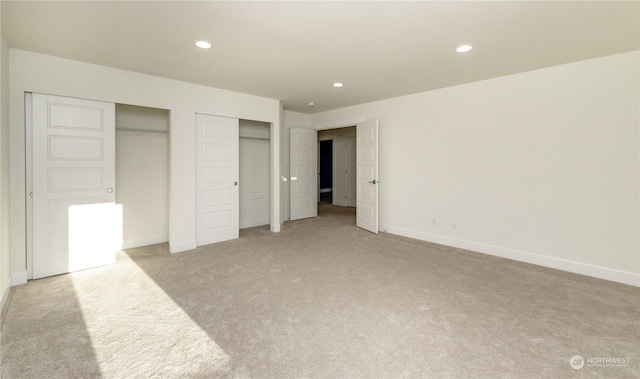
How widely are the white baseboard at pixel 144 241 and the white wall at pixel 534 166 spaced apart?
4.24m

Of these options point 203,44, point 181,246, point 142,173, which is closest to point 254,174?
point 142,173

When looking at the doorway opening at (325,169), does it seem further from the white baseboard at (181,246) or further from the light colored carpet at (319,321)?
the light colored carpet at (319,321)

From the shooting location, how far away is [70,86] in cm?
352

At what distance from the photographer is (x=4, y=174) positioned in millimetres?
2941

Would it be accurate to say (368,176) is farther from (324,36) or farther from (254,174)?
(324,36)

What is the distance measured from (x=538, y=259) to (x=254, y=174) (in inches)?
198

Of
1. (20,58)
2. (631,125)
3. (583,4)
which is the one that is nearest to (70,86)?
(20,58)

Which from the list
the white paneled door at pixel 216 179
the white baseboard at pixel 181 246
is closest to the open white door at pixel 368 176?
the white paneled door at pixel 216 179

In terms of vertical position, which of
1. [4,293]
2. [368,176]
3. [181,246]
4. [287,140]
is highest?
[287,140]

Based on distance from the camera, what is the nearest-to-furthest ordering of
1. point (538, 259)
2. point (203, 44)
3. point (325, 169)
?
point (203, 44) → point (538, 259) → point (325, 169)

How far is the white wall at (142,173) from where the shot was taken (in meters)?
4.49

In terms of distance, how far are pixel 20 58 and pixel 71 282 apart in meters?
2.53

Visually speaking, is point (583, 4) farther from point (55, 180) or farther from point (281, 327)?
point (55, 180)

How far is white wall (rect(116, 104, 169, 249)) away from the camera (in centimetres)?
449
